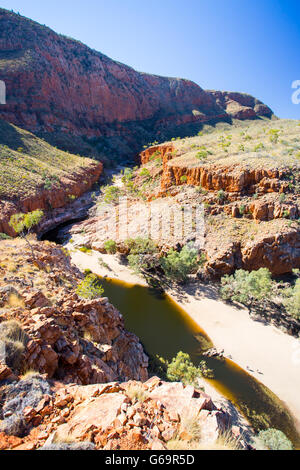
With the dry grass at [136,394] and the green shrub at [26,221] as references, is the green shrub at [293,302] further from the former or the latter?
the green shrub at [26,221]

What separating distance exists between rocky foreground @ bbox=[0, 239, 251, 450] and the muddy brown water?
8338 mm

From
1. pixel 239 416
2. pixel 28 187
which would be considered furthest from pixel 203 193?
pixel 28 187

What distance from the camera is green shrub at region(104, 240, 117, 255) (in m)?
28.3

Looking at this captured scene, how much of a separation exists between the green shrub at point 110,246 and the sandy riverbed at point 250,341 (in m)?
10.4

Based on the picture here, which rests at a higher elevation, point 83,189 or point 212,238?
point 83,189

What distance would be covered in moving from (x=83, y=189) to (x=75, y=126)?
33714 millimetres

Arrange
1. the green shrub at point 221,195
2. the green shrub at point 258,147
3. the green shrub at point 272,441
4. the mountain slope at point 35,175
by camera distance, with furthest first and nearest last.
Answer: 1. the green shrub at point 258,147
2. the mountain slope at point 35,175
3. the green shrub at point 221,195
4. the green shrub at point 272,441

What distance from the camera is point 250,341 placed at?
16484 mm

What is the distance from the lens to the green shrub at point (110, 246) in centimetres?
2834

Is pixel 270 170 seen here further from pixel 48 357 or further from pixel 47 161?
pixel 47 161

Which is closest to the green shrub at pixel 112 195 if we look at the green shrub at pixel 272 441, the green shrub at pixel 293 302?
the green shrub at pixel 293 302

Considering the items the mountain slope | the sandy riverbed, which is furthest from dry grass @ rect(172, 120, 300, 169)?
the mountain slope

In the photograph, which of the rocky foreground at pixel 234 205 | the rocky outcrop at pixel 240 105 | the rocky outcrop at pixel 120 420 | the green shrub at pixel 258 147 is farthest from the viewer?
the rocky outcrop at pixel 240 105

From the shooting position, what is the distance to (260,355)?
50.4 ft
